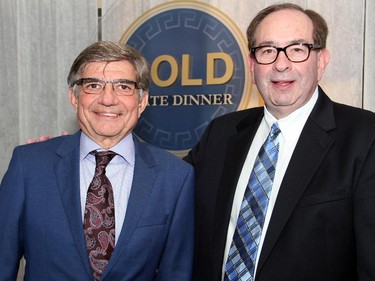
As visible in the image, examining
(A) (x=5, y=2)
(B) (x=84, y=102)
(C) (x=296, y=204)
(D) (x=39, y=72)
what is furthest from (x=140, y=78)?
(A) (x=5, y=2)

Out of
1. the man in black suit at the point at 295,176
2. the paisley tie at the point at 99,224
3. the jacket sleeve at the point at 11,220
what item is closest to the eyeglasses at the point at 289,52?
the man in black suit at the point at 295,176

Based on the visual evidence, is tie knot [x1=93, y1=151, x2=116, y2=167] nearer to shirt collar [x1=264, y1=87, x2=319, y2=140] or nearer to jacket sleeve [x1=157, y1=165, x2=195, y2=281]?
jacket sleeve [x1=157, y1=165, x2=195, y2=281]

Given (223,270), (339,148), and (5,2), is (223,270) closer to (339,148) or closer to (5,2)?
(339,148)

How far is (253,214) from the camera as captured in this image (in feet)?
6.10

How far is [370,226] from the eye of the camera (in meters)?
1.66

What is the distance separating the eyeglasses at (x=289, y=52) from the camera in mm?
1875

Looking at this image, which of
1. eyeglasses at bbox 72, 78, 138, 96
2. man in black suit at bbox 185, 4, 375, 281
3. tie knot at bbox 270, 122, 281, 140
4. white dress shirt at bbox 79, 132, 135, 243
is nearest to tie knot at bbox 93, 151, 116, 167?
white dress shirt at bbox 79, 132, 135, 243

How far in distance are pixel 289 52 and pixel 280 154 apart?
338mm

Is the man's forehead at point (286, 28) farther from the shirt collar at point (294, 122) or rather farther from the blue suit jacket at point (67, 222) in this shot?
the blue suit jacket at point (67, 222)

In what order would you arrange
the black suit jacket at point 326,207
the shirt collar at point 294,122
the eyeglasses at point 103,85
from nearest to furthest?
the black suit jacket at point 326,207 < the eyeglasses at point 103,85 < the shirt collar at point 294,122

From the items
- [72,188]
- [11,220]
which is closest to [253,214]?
[72,188]

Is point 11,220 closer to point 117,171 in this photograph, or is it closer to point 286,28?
point 117,171

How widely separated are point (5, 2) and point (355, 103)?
245 cm

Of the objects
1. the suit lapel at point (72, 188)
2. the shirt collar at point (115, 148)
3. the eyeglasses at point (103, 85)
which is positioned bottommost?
the suit lapel at point (72, 188)
